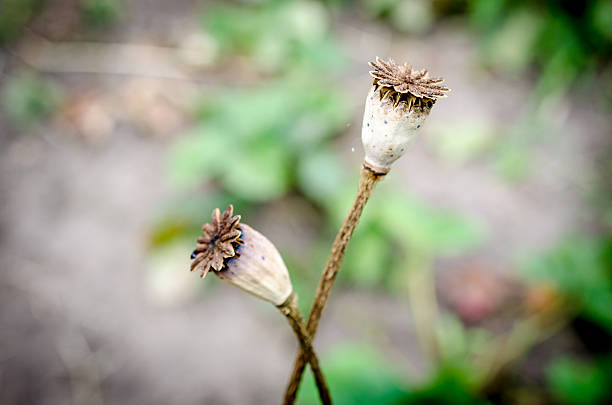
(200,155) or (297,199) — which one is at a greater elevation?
(200,155)

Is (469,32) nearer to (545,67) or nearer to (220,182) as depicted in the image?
(545,67)

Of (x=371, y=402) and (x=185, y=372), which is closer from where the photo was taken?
(x=371, y=402)

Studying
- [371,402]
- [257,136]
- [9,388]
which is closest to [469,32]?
[257,136]

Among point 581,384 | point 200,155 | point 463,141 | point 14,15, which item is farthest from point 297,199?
point 14,15

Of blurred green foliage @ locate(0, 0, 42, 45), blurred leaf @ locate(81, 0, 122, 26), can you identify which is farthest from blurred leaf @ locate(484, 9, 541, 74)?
blurred green foliage @ locate(0, 0, 42, 45)

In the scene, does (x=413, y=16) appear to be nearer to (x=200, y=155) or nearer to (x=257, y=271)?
(x=200, y=155)

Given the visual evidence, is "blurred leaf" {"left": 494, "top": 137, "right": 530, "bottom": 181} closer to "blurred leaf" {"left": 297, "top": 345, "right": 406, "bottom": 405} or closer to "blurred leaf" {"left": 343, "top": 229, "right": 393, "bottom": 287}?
"blurred leaf" {"left": 343, "top": 229, "right": 393, "bottom": 287}
